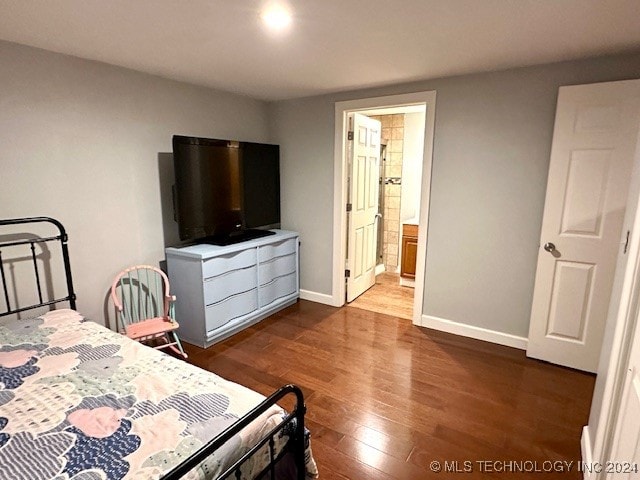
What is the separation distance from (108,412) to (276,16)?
184cm

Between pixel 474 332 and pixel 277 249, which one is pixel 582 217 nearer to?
pixel 474 332

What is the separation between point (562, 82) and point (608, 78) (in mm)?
251

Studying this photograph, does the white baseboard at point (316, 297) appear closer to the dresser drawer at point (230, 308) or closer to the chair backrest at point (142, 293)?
the dresser drawer at point (230, 308)

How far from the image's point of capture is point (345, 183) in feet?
11.5

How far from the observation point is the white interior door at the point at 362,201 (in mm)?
3588

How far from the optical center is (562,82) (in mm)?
2422

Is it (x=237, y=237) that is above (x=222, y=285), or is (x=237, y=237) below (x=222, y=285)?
above

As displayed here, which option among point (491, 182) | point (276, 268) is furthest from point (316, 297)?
point (491, 182)

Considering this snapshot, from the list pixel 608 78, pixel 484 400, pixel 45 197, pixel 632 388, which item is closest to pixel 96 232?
pixel 45 197

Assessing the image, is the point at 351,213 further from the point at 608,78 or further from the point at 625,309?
the point at 625,309

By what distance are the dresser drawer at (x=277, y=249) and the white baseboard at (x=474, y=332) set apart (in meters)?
1.50

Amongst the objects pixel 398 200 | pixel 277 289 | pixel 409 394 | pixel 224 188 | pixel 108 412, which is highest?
pixel 224 188

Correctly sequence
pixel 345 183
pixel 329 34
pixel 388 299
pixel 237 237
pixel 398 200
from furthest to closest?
pixel 398 200, pixel 388 299, pixel 345 183, pixel 237 237, pixel 329 34

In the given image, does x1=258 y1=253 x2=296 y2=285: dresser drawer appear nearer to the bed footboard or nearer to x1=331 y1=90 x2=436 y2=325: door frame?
x1=331 y1=90 x2=436 y2=325: door frame
